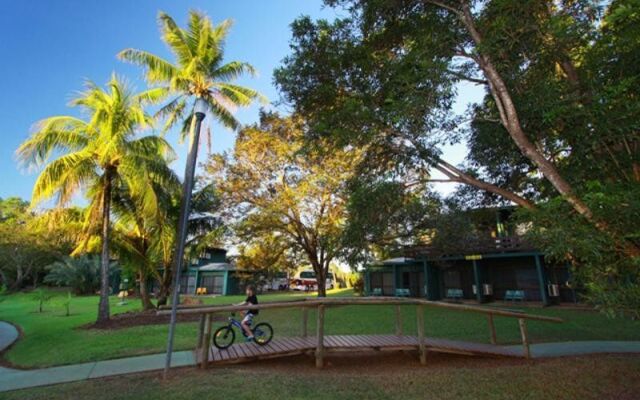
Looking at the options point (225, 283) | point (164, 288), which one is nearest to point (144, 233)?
point (164, 288)

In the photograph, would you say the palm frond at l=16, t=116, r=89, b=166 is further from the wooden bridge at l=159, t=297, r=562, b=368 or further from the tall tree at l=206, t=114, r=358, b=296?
the wooden bridge at l=159, t=297, r=562, b=368

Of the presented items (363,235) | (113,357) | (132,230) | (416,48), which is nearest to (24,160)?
(132,230)

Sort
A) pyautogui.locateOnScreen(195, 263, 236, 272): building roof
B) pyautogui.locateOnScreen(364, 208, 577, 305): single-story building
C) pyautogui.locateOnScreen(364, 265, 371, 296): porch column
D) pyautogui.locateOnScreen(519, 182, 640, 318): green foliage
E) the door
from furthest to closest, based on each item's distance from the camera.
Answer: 1. the door
2. pyautogui.locateOnScreen(195, 263, 236, 272): building roof
3. pyautogui.locateOnScreen(364, 265, 371, 296): porch column
4. pyautogui.locateOnScreen(364, 208, 577, 305): single-story building
5. pyautogui.locateOnScreen(519, 182, 640, 318): green foliage

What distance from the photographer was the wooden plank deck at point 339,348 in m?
6.69

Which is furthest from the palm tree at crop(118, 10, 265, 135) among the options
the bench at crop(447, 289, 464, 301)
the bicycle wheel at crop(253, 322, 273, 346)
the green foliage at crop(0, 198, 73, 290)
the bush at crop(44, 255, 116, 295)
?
the green foliage at crop(0, 198, 73, 290)

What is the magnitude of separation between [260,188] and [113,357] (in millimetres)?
11529

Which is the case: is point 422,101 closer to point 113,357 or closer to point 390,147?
point 390,147

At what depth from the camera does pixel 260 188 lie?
18.5 meters

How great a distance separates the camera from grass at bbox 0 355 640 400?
5129mm

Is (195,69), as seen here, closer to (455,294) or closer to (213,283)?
(455,294)

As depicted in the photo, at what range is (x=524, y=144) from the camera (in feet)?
20.9

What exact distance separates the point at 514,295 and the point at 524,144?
1654 centimetres

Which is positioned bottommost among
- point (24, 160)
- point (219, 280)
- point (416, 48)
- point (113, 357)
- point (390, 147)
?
point (113, 357)

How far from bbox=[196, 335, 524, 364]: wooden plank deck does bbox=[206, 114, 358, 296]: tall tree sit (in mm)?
9444
